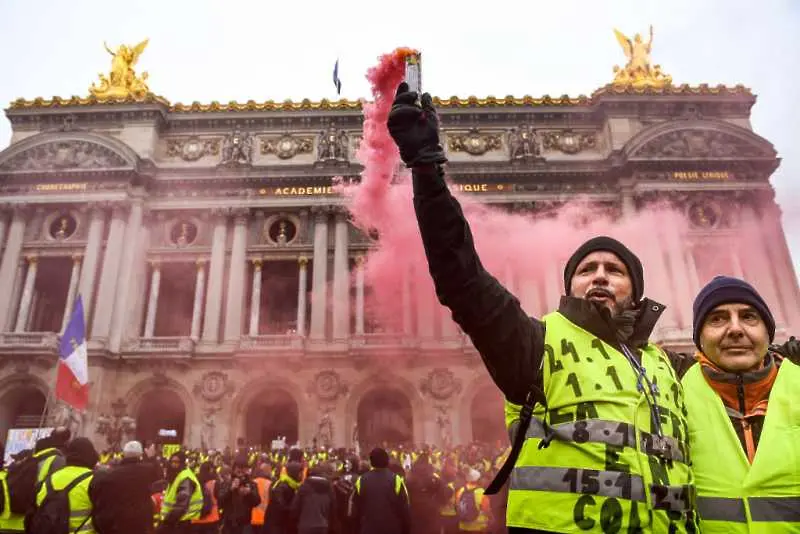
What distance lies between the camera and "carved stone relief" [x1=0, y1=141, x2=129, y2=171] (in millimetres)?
30375

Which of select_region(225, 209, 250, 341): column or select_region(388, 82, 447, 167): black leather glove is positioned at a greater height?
select_region(225, 209, 250, 341): column

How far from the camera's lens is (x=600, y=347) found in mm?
2697

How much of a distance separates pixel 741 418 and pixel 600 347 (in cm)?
90

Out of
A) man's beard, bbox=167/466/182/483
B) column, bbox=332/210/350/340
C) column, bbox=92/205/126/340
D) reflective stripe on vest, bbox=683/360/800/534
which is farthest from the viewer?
column, bbox=332/210/350/340

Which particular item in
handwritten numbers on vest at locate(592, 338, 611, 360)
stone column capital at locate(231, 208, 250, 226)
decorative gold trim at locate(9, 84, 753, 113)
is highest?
decorative gold trim at locate(9, 84, 753, 113)

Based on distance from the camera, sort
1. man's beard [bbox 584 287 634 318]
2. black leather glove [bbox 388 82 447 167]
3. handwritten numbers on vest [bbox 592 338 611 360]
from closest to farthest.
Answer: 1. black leather glove [bbox 388 82 447 167]
2. handwritten numbers on vest [bbox 592 338 611 360]
3. man's beard [bbox 584 287 634 318]

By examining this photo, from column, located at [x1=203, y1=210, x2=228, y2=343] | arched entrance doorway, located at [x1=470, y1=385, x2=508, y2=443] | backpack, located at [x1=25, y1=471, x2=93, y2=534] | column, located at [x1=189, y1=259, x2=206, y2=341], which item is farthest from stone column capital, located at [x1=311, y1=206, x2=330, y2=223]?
backpack, located at [x1=25, y1=471, x2=93, y2=534]

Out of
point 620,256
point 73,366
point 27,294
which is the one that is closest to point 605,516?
point 620,256

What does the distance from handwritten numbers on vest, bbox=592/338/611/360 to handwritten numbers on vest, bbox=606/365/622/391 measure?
6 cm

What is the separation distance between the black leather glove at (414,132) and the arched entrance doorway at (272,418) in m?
26.7

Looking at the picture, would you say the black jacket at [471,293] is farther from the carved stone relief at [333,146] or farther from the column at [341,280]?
the carved stone relief at [333,146]

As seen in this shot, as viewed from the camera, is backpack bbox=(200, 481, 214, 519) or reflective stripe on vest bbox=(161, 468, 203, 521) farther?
backpack bbox=(200, 481, 214, 519)

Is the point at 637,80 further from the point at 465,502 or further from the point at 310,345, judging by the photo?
the point at 465,502

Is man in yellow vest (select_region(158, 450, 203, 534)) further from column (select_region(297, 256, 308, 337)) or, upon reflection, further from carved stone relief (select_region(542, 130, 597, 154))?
carved stone relief (select_region(542, 130, 597, 154))
